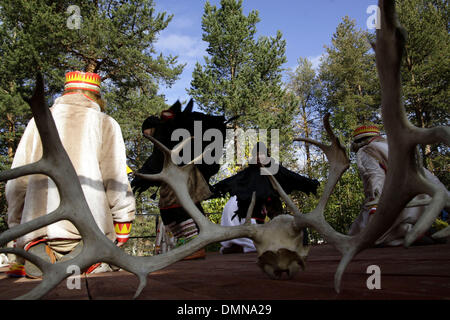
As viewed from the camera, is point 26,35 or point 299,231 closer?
point 299,231

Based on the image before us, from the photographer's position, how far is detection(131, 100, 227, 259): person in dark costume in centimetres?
331

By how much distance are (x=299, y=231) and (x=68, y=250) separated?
1.72 m

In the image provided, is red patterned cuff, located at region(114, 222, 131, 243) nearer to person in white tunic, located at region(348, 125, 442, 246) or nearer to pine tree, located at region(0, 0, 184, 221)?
person in white tunic, located at region(348, 125, 442, 246)

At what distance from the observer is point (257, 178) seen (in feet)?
15.0

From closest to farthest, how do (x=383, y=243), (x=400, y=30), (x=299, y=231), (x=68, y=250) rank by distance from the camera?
(x=400, y=30) → (x=299, y=231) → (x=68, y=250) → (x=383, y=243)

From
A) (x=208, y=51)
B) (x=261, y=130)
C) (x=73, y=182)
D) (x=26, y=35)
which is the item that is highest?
(x=208, y=51)

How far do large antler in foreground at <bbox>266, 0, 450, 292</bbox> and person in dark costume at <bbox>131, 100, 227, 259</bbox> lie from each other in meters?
2.39

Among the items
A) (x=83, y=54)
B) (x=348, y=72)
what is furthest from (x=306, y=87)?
(x=83, y=54)

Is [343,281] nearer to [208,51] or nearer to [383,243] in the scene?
[383,243]

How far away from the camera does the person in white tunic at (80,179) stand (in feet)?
7.29

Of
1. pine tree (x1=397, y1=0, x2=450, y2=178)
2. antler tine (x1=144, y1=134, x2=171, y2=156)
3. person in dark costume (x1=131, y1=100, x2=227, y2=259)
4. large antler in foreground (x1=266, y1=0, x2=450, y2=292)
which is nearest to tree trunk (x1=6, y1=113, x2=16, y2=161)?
person in dark costume (x1=131, y1=100, x2=227, y2=259)

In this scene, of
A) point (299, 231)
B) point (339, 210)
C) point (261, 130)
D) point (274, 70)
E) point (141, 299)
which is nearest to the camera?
point (141, 299)
